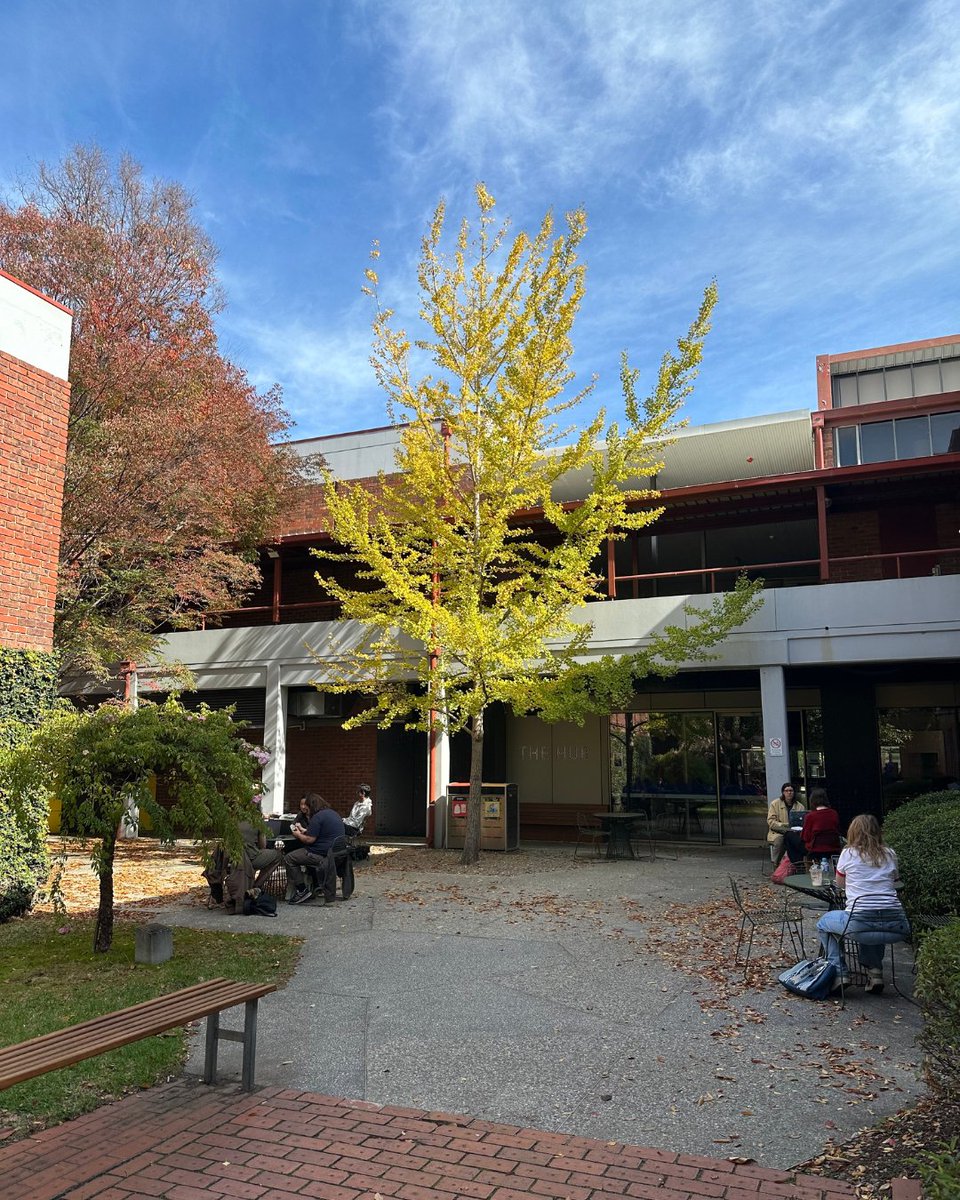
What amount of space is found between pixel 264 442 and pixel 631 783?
10.7 m

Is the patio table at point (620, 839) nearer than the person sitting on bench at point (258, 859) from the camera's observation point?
No

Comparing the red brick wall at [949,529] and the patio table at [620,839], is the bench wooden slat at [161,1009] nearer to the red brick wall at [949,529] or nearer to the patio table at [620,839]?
the patio table at [620,839]

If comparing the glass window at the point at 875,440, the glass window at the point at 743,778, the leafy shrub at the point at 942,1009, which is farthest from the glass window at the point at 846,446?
the leafy shrub at the point at 942,1009

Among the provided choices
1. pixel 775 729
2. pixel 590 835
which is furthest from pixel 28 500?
pixel 590 835

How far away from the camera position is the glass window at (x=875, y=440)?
2119cm

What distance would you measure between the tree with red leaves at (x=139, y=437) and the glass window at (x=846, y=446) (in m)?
12.5

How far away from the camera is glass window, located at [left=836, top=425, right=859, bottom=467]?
2112 centimetres

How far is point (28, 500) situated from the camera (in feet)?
37.4

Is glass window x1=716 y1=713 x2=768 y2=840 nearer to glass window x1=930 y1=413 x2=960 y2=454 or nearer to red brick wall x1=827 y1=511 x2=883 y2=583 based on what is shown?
red brick wall x1=827 y1=511 x2=883 y2=583

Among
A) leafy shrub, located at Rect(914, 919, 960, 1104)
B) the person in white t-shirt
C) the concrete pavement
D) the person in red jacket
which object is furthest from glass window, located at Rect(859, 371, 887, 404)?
leafy shrub, located at Rect(914, 919, 960, 1104)

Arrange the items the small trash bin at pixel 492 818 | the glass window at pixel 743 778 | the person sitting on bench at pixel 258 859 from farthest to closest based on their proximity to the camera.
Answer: the glass window at pixel 743 778
the small trash bin at pixel 492 818
the person sitting on bench at pixel 258 859

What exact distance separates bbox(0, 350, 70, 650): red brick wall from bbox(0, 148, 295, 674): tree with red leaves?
4.19 metres

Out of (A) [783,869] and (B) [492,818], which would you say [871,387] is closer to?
(B) [492,818]

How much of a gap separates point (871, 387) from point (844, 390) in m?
0.67
